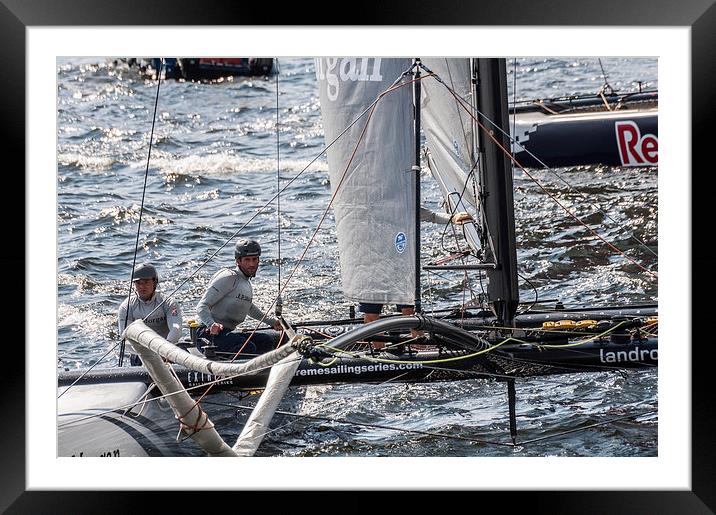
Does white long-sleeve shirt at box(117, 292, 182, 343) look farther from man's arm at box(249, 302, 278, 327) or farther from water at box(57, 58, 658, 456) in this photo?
water at box(57, 58, 658, 456)

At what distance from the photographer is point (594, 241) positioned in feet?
36.7

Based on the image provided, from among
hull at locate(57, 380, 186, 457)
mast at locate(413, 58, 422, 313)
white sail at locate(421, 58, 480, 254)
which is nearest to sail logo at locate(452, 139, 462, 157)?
white sail at locate(421, 58, 480, 254)

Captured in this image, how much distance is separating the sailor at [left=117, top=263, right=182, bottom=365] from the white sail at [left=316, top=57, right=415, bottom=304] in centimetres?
126

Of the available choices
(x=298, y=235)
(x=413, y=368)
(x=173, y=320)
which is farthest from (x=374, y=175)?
(x=298, y=235)

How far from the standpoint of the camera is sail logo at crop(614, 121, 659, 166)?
42.4 ft

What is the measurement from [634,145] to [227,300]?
279 inches

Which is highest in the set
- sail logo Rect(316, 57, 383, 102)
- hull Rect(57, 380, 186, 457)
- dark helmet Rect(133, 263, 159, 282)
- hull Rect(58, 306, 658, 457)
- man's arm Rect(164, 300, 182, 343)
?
sail logo Rect(316, 57, 383, 102)

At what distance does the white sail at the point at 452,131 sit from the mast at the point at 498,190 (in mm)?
141

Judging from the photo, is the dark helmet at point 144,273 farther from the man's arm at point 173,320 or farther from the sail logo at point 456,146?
the sail logo at point 456,146

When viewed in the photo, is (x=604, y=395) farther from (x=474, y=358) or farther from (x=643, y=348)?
(x=474, y=358)

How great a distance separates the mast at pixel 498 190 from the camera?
7.47 m

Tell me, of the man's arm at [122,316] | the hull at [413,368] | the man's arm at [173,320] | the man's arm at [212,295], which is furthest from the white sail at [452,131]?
the man's arm at [122,316]
